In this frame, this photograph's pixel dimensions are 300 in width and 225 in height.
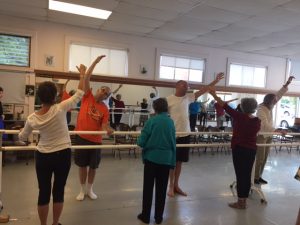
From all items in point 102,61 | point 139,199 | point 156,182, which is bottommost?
point 139,199

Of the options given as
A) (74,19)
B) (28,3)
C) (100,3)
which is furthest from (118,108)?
(28,3)

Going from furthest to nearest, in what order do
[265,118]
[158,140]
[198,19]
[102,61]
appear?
[102,61] → [198,19] → [265,118] → [158,140]

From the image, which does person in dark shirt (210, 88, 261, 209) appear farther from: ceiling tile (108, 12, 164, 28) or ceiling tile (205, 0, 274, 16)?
ceiling tile (108, 12, 164, 28)

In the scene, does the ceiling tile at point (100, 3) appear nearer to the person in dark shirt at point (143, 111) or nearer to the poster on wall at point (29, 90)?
the poster on wall at point (29, 90)

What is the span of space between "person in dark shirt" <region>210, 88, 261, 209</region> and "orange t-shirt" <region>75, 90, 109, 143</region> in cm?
142

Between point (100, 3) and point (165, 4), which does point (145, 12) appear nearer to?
point (165, 4)

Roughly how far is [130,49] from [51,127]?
5069 mm

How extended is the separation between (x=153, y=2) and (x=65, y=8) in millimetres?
1743

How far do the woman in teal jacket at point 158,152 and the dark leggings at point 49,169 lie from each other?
857 mm

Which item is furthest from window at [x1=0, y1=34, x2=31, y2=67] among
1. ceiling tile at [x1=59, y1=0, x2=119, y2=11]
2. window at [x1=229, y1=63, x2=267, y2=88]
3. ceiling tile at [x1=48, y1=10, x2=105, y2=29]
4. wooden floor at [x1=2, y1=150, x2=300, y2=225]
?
window at [x1=229, y1=63, x2=267, y2=88]

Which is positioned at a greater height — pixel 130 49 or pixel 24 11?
pixel 24 11

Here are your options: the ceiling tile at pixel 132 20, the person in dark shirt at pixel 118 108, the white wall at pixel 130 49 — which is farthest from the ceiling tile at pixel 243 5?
the person in dark shirt at pixel 118 108

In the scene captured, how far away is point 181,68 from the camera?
310 inches

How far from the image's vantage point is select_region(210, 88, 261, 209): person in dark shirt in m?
3.54
